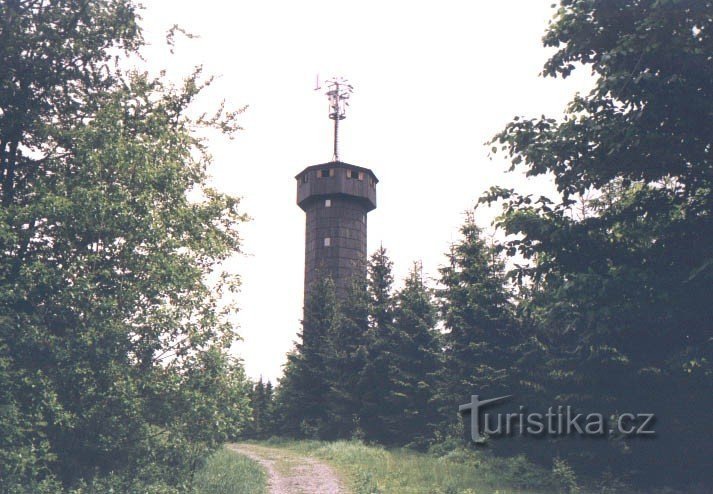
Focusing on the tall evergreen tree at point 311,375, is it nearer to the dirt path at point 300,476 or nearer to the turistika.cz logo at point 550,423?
the dirt path at point 300,476

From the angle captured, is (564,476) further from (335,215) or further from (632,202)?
(335,215)

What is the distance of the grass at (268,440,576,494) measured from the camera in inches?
650

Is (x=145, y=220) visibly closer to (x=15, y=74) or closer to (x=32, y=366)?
(x=32, y=366)

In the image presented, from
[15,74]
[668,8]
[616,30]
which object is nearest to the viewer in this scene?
[668,8]

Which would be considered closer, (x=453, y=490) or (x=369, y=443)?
(x=453, y=490)

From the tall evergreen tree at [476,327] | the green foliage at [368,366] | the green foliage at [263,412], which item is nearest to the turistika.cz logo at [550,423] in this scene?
the tall evergreen tree at [476,327]

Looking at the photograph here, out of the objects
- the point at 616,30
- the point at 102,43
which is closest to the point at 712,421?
the point at 616,30

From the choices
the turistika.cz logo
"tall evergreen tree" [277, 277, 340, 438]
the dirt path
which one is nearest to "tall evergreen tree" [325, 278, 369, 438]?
"tall evergreen tree" [277, 277, 340, 438]

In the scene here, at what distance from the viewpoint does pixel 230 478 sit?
59.7 feet

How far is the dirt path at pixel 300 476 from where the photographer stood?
1700 centimetres

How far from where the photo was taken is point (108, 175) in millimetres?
14242

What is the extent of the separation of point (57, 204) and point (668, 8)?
12965mm

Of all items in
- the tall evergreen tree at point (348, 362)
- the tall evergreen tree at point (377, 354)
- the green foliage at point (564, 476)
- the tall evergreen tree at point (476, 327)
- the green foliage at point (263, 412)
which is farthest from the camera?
the green foliage at point (263, 412)

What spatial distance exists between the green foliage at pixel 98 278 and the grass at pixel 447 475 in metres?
5.15
